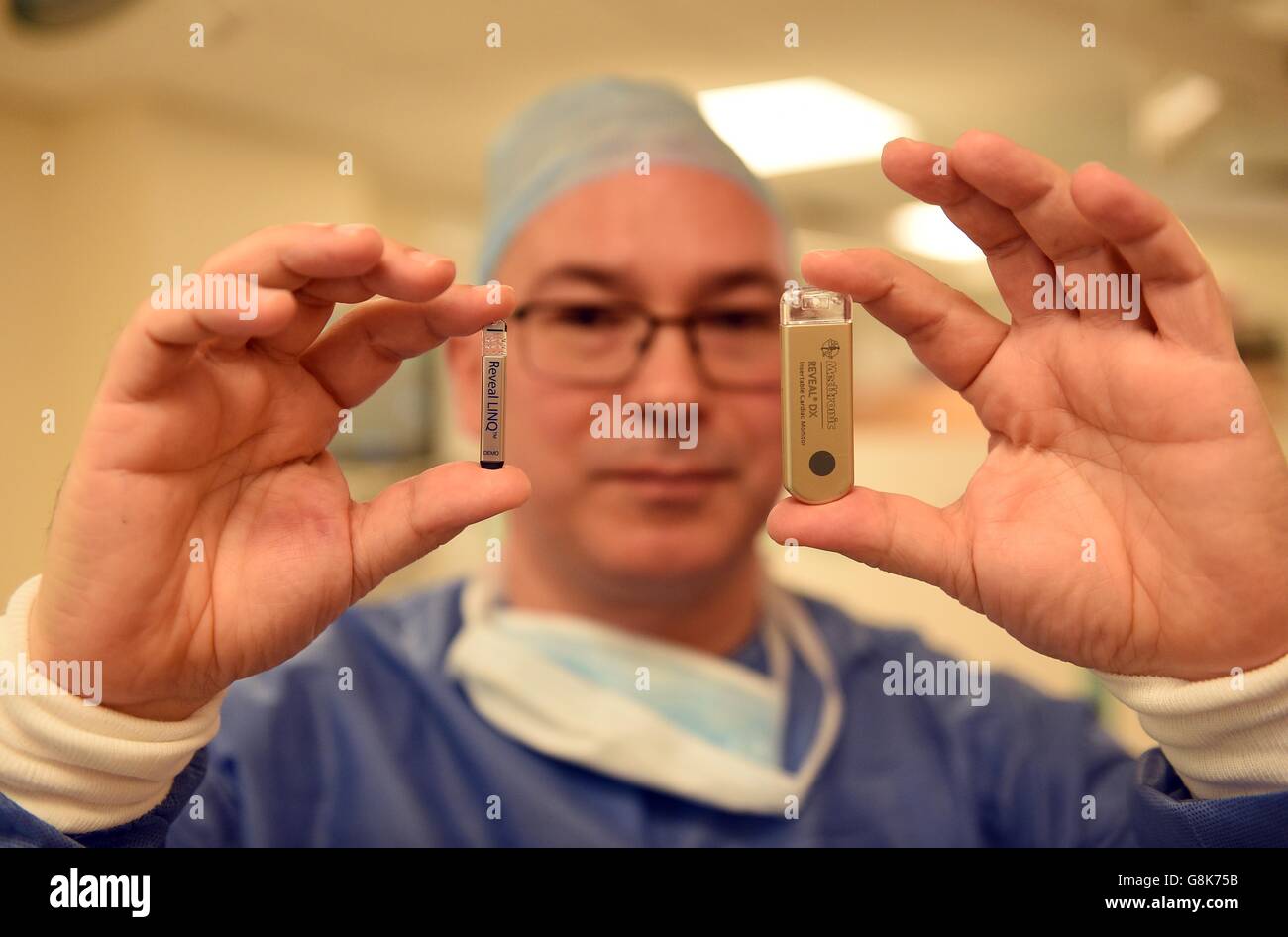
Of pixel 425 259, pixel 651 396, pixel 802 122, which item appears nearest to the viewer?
pixel 425 259

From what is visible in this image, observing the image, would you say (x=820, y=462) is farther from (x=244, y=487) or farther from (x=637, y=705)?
(x=637, y=705)

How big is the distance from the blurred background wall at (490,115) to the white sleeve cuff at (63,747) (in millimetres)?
1124

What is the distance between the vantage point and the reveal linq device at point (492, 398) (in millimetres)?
585

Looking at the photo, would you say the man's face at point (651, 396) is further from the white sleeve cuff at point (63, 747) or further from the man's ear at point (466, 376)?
the white sleeve cuff at point (63, 747)

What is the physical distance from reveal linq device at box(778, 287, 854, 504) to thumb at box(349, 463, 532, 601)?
0.59 feet

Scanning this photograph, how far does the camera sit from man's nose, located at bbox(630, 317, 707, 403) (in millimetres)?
979

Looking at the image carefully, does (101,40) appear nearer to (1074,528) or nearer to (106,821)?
(106,821)

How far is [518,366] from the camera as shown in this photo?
1038mm

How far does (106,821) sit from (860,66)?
2107 mm

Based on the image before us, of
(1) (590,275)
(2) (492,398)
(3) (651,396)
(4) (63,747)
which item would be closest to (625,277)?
(1) (590,275)

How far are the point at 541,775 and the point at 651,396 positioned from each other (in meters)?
0.44

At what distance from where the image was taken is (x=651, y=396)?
0.98m
